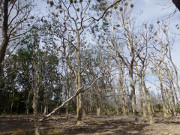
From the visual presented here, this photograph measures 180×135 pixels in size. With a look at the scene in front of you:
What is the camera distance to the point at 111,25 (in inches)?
450

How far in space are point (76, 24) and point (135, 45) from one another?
4.94m

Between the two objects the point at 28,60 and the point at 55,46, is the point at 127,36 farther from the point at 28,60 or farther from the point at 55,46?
the point at 28,60

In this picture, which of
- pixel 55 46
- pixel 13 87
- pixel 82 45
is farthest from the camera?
pixel 13 87

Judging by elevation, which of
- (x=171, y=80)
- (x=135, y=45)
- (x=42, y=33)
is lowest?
(x=171, y=80)

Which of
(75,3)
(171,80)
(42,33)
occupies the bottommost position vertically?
(171,80)

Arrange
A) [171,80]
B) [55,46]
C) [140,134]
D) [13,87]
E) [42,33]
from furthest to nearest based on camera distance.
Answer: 1. [13,87]
2. [171,80]
3. [55,46]
4. [42,33]
5. [140,134]

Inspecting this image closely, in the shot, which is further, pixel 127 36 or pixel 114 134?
pixel 127 36

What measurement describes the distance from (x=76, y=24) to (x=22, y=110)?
19.1 metres

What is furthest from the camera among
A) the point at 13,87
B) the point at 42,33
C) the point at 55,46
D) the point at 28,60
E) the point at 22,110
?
the point at 22,110

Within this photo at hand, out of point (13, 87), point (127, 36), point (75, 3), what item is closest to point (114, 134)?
point (127, 36)

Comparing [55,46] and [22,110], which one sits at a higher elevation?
[55,46]

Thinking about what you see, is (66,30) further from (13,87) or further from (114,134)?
(13,87)

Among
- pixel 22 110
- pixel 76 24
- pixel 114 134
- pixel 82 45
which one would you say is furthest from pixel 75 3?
pixel 22 110

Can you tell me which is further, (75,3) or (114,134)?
(75,3)
